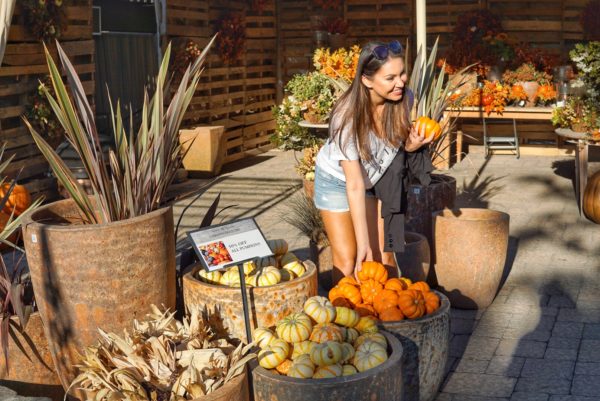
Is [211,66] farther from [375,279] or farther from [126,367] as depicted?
[126,367]

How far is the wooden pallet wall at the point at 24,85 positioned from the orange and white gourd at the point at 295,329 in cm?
554

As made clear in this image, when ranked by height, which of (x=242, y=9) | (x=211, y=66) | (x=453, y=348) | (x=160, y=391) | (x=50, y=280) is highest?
(x=242, y=9)

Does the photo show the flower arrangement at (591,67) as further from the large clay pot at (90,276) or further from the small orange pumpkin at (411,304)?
the large clay pot at (90,276)

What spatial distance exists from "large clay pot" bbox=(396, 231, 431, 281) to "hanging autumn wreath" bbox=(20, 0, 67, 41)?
5226 millimetres

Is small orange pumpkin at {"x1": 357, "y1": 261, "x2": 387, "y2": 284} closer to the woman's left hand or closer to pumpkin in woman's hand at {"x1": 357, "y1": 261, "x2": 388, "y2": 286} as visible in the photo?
pumpkin in woman's hand at {"x1": 357, "y1": 261, "x2": 388, "y2": 286}

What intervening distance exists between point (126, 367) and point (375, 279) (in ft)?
4.79

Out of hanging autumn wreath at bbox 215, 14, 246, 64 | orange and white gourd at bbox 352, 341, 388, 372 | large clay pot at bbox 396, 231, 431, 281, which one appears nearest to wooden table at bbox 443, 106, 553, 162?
hanging autumn wreath at bbox 215, 14, 246, 64

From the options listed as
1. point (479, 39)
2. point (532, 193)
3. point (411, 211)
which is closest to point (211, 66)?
point (479, 39)

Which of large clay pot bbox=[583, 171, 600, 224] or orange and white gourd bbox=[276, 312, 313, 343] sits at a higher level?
orange and white gourd bbox=[276, 312, 313, 343]

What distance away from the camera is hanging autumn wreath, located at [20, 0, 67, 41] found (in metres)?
8.76

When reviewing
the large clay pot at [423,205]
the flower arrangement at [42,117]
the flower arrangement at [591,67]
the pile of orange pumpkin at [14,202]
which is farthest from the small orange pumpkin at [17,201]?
the flower arrangement at [591,67]

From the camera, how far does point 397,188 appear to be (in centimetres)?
465

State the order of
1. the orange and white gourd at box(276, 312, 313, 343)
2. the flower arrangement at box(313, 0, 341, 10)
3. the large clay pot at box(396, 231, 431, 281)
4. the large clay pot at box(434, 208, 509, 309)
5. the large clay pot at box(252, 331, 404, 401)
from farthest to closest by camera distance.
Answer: the flower arrangement at box(313, 0, 341, 10)
the large clay pot at box(434, 208, 509, 309)
the large clay pot at box(396, 231, 431, 281)
the orange and white gourd at box(276, 312, 313, 343)
the large clay pot at box(252, 331, 404, 401)

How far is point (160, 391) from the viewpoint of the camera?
128 inches
